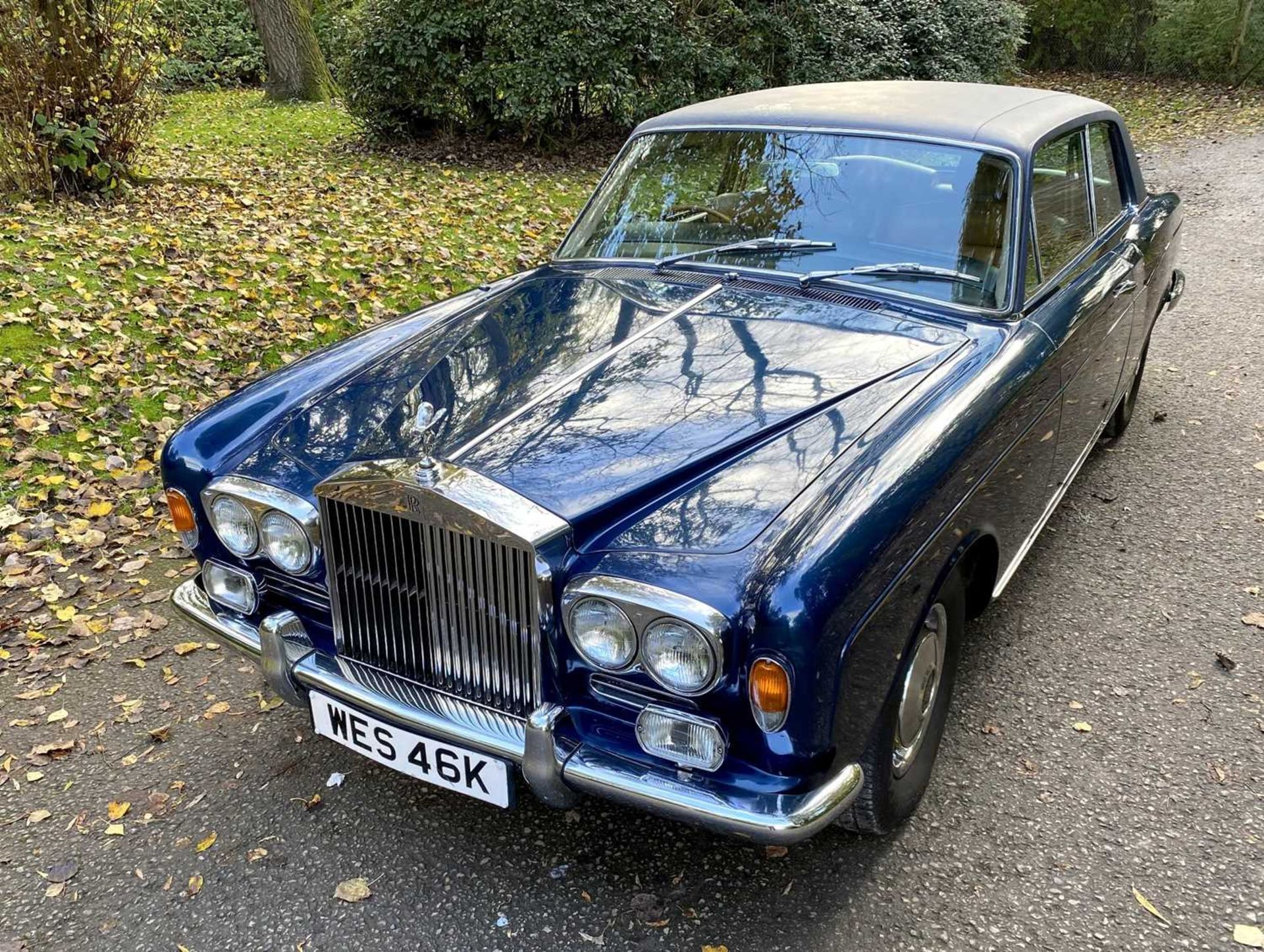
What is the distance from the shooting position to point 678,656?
204 cm

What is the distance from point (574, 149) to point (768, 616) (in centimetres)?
1003

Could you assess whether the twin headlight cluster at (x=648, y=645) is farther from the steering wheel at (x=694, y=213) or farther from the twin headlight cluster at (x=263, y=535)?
the steering wheel at (x=694, y=213)

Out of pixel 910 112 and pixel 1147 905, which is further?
pixel 910 112

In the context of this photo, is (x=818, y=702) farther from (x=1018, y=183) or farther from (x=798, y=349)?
(x=1018, y=183)

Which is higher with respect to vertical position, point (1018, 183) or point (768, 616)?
point (1018, 183)

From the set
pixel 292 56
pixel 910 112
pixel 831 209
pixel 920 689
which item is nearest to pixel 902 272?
pixel 831 209

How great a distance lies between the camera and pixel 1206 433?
16.6 ft

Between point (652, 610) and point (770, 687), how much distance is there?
285 mm

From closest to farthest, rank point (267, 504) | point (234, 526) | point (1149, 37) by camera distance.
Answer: point (267, 504)
point (234, 526)
point (1149, 37)

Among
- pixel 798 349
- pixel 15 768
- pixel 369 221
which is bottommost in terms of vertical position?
pixel 15 768

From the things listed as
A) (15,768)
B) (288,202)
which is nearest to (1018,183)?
(15,768)

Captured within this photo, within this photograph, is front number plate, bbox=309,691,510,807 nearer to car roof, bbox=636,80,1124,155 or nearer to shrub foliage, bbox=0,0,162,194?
car roof, bbox=636,80,1124,155

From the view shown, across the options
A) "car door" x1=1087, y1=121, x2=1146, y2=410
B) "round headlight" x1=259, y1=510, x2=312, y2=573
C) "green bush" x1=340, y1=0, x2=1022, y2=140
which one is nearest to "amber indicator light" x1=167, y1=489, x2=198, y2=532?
"round headlight" x1=259, y1=510, x2=312, y2=573

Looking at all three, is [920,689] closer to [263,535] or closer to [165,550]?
[263,535]
